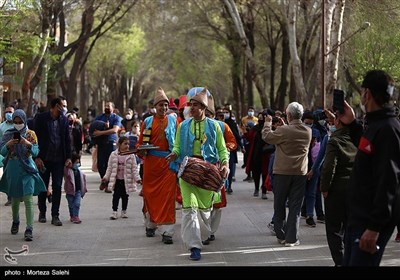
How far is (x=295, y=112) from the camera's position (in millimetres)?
10859

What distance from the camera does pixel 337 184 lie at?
8.75 m

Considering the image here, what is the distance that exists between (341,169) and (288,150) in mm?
2049

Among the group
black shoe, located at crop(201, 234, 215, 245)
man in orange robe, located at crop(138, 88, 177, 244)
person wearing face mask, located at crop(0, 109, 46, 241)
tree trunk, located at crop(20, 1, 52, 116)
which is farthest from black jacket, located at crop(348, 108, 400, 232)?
tree trunk, located at crop(20, 1, 52, 116)

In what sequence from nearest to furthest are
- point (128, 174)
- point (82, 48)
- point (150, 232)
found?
1. point (150, 232)
2. point (128, 174)
3. point (82, 48)

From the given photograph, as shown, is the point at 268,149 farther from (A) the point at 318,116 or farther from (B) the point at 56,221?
(B) the point at 56,221

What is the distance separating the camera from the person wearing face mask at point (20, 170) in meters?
11.4

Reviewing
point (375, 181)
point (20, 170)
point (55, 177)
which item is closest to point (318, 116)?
point (55, 177)

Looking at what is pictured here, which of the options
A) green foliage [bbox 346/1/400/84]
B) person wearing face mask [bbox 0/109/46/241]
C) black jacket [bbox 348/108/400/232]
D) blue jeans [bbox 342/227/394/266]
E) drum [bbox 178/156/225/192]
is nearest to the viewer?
black jacket [bbox 348/108/400/232]

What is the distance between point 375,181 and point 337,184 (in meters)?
3.04

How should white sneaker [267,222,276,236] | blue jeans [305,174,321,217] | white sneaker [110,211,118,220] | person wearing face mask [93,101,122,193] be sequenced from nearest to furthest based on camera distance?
white sneaker [267,222,276,236] < blue jeans [305,174,321,217] < white sneaker [110,211,118,220] < person wearing face mask [93,101,122,193]

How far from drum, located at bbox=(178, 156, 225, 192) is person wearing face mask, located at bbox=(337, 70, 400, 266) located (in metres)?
4.00

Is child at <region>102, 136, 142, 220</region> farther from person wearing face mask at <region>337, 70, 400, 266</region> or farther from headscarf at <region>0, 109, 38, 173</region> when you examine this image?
person wearing face mask at <region>337, 70, 400, 266</region>

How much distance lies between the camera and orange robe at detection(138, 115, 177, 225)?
11.3 metres

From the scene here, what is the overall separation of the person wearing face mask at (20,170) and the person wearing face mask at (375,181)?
622 cm
